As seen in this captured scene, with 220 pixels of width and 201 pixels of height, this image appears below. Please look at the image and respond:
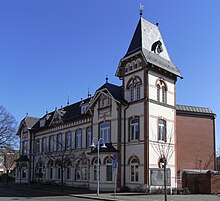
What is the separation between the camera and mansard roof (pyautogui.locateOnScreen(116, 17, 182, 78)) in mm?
34188

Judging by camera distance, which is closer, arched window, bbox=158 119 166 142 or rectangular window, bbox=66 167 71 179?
arched window, bbox=158 119 166 142

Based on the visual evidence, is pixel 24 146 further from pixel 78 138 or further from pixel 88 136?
pixel 88 136

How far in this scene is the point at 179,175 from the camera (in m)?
35.1

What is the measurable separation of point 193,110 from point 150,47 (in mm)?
9058

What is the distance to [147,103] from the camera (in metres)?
32.3

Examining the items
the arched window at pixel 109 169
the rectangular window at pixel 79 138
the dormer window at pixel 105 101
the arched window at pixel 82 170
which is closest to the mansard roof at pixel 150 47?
the dormer window at pixel 105 101

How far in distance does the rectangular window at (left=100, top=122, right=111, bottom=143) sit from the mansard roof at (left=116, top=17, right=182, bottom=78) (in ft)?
18.1

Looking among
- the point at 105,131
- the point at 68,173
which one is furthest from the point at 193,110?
the point at 68,173

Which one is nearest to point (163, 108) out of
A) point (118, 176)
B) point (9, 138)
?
point (118, 176)

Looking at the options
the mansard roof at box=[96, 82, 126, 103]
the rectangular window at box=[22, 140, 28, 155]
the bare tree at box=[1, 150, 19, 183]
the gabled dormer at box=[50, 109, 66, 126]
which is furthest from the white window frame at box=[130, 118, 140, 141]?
the bare tree at box=[1, 150, 19, 183]

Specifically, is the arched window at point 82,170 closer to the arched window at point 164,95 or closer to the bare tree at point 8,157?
the arched window at point 164,95

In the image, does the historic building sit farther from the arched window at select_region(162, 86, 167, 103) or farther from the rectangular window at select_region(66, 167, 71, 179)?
the rectangular window at select_region(66, 167, 71, 179)

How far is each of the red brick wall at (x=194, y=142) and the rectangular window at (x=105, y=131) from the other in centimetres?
738

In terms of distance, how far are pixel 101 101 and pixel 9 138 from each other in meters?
26.4
